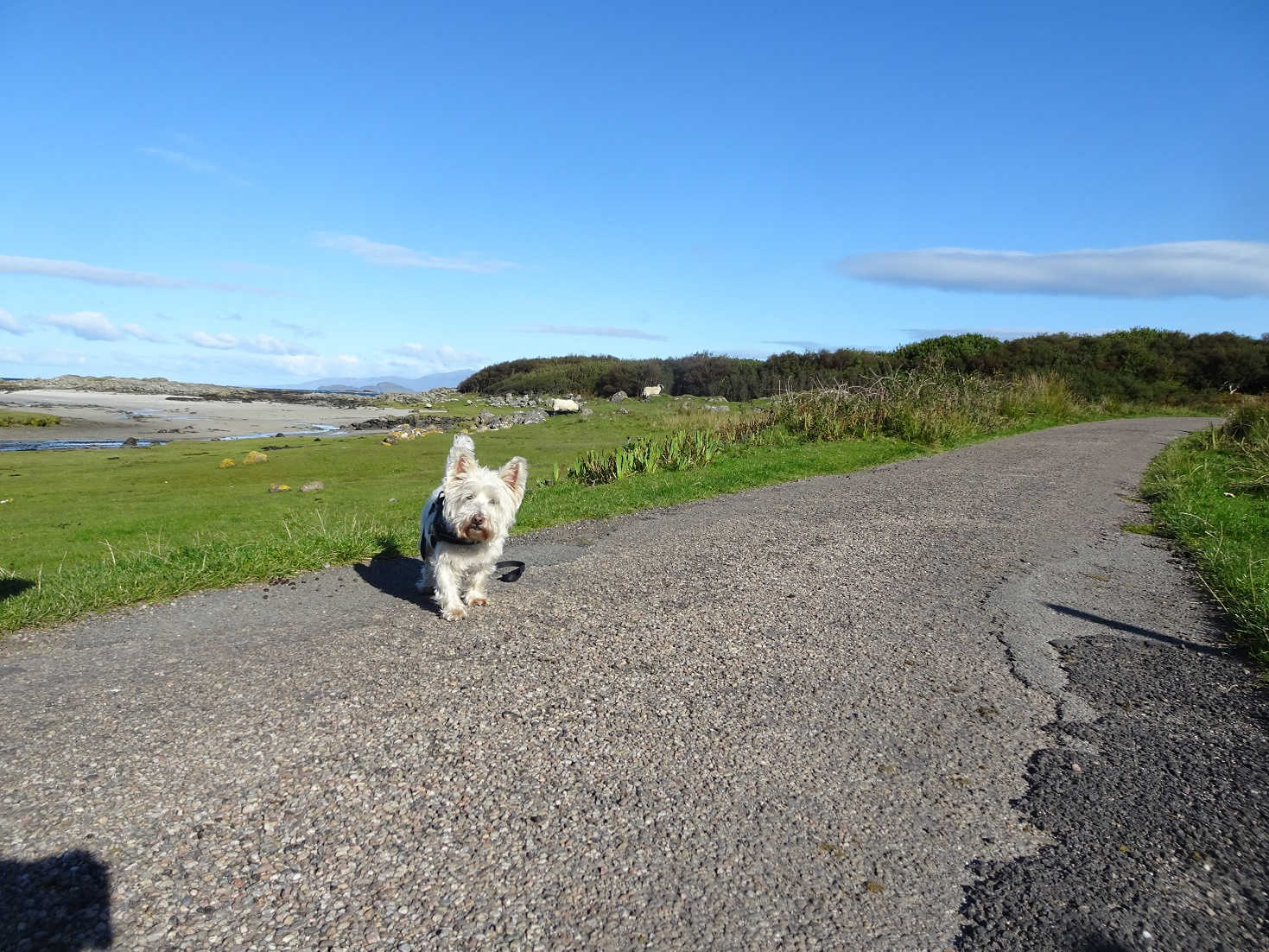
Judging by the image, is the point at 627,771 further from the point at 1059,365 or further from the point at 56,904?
the point at 1059,365

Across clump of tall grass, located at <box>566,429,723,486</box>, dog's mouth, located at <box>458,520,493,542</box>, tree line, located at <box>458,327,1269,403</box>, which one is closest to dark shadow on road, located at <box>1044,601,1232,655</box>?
dog's mouth, located at <box>458,520,493,542</box>

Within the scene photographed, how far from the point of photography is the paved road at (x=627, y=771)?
276cm

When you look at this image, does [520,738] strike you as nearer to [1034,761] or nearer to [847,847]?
[847,847]

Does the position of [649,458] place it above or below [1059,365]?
below

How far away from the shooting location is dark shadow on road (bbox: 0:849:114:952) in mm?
2551

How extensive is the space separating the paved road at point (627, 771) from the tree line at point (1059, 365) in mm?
27178

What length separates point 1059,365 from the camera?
131ft

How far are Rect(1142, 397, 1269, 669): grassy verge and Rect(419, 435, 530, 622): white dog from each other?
17.6ft

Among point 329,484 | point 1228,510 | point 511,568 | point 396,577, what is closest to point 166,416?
point 329,484

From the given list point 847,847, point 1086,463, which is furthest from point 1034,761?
point 1086,463

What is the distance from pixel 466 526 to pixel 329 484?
11799 mm

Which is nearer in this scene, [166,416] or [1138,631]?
[1138,631]

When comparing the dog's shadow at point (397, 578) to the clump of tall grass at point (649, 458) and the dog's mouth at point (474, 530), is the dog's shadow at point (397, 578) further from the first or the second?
the clump of tall grass at point (649, 458)

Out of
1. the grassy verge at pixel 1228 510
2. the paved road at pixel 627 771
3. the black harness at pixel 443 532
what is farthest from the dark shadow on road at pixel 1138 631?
the black harness at pixel 443 532
